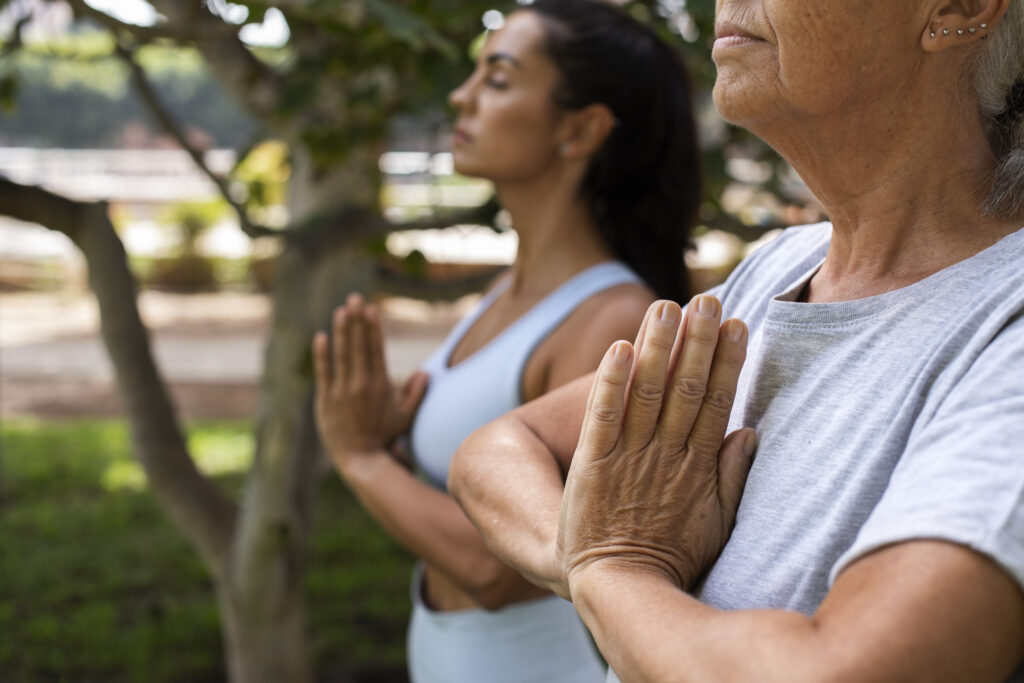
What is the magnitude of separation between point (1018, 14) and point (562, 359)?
3.29 ft

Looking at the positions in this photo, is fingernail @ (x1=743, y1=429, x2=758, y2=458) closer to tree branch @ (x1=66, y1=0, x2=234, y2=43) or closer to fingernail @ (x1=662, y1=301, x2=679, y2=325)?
fingernail @ (x1=662, y1=301, x2=679, y2=325)

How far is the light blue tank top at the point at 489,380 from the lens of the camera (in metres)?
1.93

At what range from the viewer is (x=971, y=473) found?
0.80 metres

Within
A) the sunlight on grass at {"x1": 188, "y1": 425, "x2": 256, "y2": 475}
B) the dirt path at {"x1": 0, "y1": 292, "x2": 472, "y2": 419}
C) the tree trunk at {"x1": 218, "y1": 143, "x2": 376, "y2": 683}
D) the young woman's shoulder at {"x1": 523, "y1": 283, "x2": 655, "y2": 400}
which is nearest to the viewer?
the young woman's shoulder at {"x1": 523, "y1": 283, "x2": 655, "y2": 400}

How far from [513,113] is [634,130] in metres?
0.26

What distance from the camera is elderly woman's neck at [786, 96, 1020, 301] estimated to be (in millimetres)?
1046

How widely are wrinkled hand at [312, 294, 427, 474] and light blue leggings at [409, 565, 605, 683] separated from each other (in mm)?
374

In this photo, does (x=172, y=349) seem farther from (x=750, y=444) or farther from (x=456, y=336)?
(x=750, y=444)

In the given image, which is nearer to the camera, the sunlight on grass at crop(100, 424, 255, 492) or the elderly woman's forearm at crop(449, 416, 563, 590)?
the elderly woman's forearm at crop(449, 416, 563, 590)

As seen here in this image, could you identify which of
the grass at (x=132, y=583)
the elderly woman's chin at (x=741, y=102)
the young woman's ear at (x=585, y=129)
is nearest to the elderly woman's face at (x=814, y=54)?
the elderly woman's chin at (x=741, y=102)

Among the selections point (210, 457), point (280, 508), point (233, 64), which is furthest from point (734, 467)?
point (210, 457)

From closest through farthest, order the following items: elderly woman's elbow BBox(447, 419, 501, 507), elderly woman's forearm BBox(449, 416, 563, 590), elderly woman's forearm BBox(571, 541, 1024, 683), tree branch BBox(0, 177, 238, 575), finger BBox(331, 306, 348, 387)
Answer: elderly woman's forearm BBox(571, 541, 1024, 683) → elderly woman's forearm BBox(449, 416, 563, 590) → elderly woman's elbow BBox(447, 419, 501, 507) → finger BBox(331, 306, 348, 387) → tree branch BBox(0, 177, 238, 575)

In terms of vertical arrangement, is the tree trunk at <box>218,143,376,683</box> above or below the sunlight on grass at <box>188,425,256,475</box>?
above

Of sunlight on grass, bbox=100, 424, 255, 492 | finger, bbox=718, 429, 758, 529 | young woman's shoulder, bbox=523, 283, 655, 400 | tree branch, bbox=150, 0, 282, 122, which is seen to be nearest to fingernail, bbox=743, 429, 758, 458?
finger, bbox=718, 429, 758, 529
